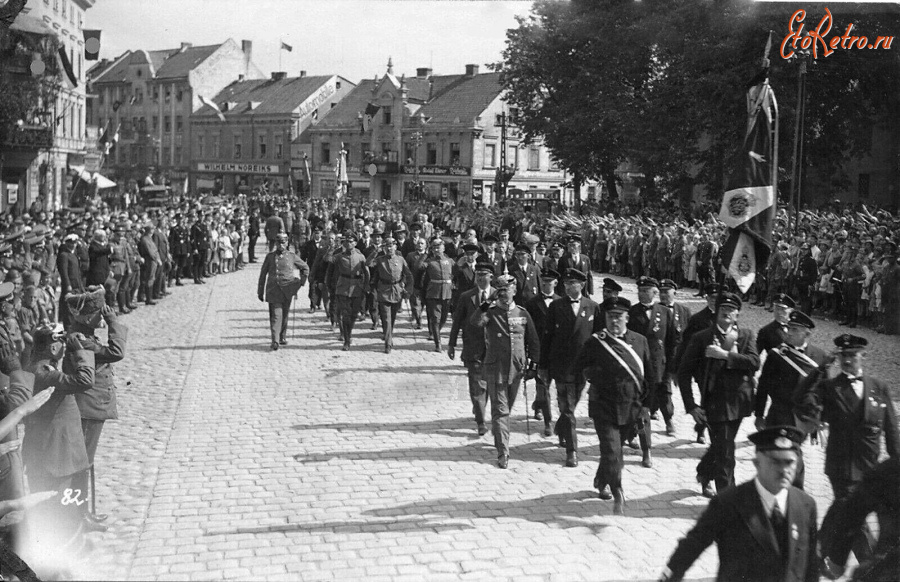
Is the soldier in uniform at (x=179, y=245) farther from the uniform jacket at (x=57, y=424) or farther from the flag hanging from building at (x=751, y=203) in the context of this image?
the flag hanging from building at (x=751, y=203)

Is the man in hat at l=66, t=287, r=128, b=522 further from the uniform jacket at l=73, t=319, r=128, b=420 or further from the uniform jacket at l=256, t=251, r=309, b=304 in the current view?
the uniform jacket at l=256, t=251, r=309, b=304

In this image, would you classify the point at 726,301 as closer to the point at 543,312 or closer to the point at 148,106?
the point at 543,312

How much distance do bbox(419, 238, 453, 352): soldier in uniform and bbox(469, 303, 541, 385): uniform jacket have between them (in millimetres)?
5620

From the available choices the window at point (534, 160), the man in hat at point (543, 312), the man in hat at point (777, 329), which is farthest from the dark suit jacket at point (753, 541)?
the window at point (534, 160)

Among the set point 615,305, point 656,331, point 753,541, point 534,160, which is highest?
point 534,160

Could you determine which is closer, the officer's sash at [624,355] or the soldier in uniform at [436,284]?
the officer's sash at [624,355]

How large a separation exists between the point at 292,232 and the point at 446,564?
2638 centimetres

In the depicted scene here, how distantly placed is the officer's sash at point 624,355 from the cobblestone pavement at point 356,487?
3.72 ft

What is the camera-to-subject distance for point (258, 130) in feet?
221

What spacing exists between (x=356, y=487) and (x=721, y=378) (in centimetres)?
337

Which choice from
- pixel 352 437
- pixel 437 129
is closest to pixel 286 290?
pixel 352 437

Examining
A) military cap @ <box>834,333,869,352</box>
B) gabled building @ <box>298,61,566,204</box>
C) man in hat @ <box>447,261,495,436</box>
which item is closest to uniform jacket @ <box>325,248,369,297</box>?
man in hat @ <box>447,261,495,436</box>

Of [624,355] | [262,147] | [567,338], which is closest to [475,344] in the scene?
[567,338]

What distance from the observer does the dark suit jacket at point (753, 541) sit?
14.7ft
